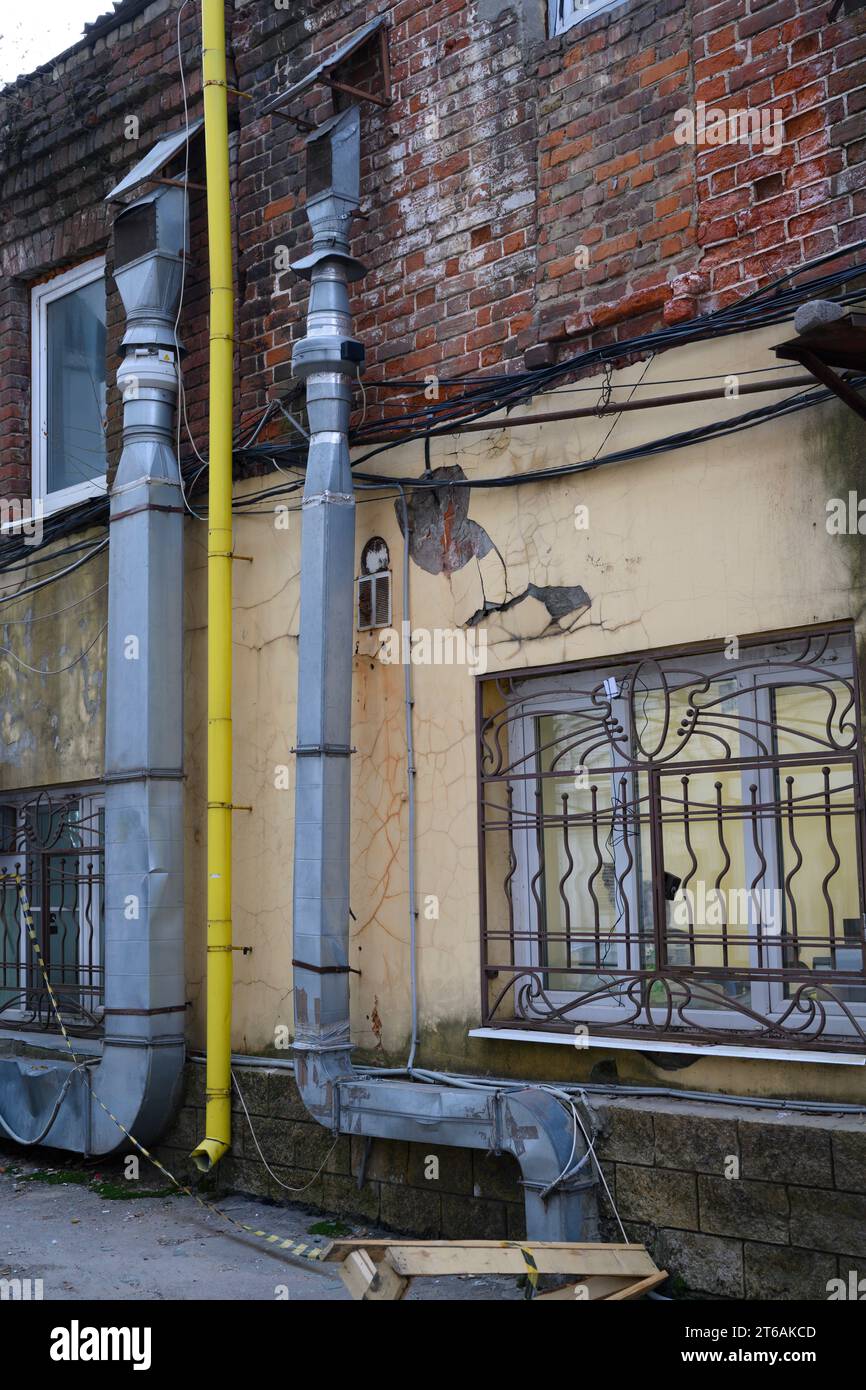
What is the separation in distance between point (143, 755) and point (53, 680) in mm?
1634

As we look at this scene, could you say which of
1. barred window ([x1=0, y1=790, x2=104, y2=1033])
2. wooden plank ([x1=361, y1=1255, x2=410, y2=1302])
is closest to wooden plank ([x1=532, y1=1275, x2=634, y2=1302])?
wooden plank ([x1=361, y1=1255, x2=410, y2=1302])

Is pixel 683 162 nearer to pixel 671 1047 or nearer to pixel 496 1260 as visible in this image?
pixel 671 1047

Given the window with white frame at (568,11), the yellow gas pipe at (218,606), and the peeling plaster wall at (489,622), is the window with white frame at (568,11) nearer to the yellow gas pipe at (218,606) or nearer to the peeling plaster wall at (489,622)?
the peeling plaster wall at (489,622)

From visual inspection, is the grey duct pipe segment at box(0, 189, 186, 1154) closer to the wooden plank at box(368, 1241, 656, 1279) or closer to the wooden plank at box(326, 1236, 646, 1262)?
the wooden plank at box(326, 1236, 646, 1262)

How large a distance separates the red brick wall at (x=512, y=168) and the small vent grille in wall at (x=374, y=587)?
0.71 m

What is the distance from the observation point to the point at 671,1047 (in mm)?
5102

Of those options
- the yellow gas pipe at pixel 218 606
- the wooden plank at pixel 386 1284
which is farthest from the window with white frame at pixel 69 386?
the wooden plank at pixel 386 1284

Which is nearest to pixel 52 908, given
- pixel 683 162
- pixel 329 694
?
pixel 329 694

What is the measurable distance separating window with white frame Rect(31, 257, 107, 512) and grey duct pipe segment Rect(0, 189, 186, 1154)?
4.24 ft

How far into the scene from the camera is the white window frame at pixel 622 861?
5.04 metres

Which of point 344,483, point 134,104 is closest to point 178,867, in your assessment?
point 344,483

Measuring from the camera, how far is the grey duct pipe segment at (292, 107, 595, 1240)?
5.95 metres

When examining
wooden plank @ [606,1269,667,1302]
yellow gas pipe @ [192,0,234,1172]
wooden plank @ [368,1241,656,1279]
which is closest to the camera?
wooden plank @ [368,1241,656,1279]
